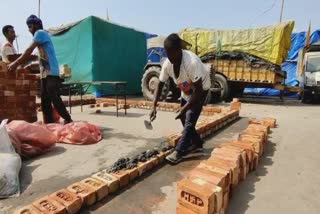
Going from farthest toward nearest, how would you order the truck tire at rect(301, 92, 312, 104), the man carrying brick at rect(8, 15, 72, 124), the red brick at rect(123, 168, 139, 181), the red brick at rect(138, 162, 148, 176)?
the truck tire at rect(301, 92, 312, 104), the man carrying brick at rect(8, 15, 72, 124), the red brick at rect(138, 162, 148, 176), the red brick at rect(123, 168, 139, 181)

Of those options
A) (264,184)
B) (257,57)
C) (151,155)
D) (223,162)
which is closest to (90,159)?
(151,155)

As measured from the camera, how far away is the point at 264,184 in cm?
258

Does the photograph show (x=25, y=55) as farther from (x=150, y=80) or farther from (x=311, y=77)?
(x=311, y=77)

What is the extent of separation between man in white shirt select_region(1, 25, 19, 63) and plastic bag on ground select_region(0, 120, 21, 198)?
2.49 metres

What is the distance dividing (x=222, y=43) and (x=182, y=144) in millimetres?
7745

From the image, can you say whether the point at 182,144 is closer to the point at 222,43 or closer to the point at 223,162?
the point at 223,162

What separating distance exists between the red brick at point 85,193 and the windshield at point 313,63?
36.3 feet

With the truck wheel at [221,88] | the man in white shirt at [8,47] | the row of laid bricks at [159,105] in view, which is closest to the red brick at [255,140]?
the row of laid bricks at [159,105]

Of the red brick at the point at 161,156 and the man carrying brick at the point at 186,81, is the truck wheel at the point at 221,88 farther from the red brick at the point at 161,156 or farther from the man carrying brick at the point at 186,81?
the red brick at the point at 161,156

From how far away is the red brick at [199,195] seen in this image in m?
1.75

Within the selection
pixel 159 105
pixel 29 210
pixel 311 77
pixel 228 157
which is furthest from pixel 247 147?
pixel 311 77

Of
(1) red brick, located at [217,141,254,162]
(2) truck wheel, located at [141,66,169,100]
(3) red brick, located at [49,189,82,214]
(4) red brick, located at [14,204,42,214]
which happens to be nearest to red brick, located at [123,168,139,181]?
(3) red brick, located at [49,189,82,214]

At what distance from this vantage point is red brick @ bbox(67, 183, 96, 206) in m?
2.01

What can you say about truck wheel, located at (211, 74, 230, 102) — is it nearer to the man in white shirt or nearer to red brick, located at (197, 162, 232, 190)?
the man in white shirt
